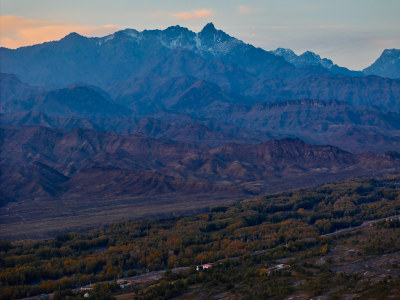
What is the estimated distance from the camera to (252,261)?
303 ft

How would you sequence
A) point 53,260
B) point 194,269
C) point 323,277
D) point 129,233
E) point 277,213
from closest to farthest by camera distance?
point 323,277, point 194,269, point 53,260, point 129,233, point 277,213

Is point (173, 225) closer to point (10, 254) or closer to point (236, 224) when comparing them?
point (236, 224)

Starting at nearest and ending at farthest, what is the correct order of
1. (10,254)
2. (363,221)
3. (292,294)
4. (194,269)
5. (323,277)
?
(292,294), (323,277), (194,269), (10,254), (363,221)

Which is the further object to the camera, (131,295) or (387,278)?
(131,295)

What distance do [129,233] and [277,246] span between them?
115 feet

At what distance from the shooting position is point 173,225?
439 ft

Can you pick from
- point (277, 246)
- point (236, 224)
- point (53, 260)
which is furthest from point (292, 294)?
point (236, 224)

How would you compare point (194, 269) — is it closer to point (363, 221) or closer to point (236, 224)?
point (236, 224)

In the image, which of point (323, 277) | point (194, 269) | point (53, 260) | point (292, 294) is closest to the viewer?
point (292, 294)

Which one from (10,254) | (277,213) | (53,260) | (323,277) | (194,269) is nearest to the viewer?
(323,277)

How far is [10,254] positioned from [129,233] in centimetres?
2688

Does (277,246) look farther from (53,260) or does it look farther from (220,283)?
(53,260)

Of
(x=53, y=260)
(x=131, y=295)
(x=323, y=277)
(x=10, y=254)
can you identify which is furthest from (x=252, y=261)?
(x=10, y=254)

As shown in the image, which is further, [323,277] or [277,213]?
[277,213]
